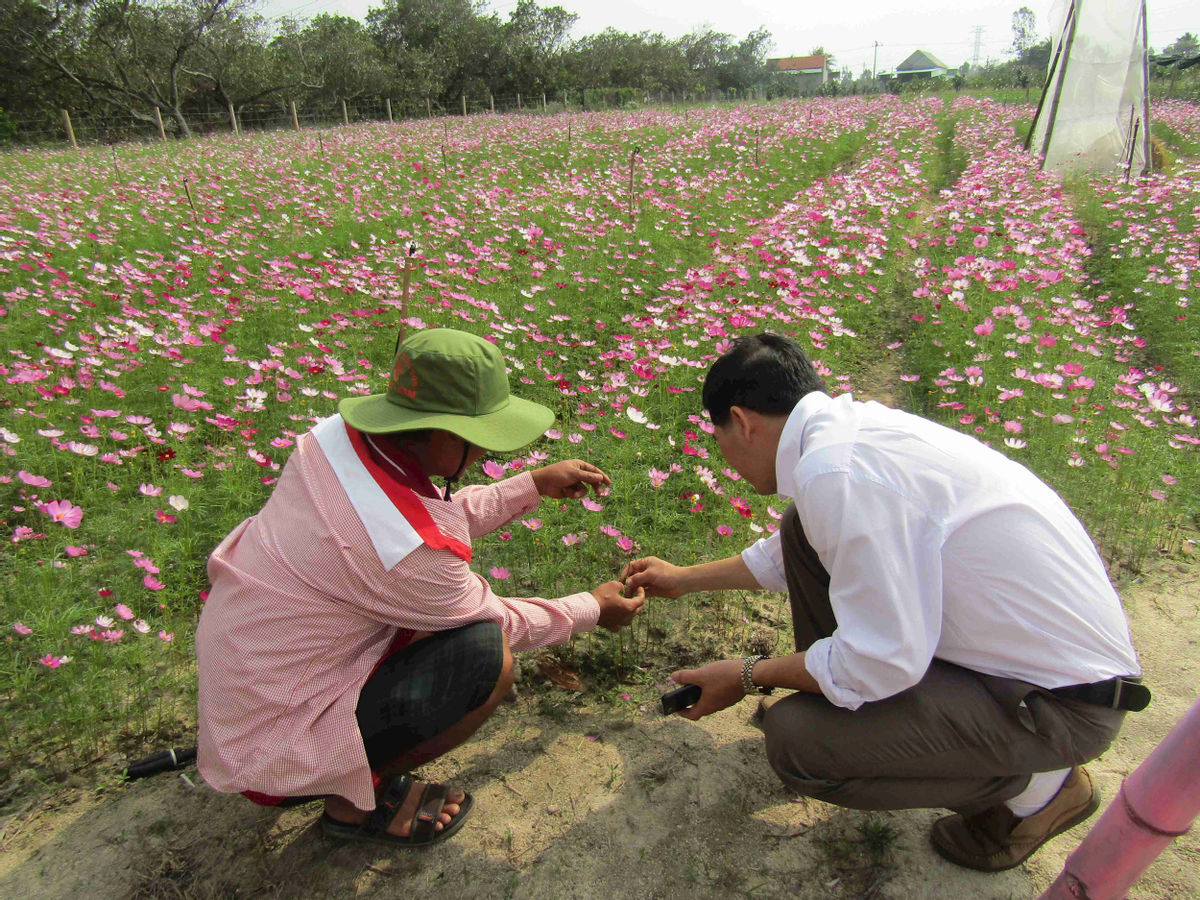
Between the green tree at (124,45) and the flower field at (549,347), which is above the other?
the green tree at (124,45)

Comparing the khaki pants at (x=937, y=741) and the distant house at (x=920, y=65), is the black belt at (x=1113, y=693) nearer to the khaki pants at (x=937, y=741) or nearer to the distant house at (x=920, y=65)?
the khaki pants at (x=937, y=741)

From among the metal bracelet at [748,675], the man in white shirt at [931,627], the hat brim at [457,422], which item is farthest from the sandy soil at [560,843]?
the hat brim at [457,422]

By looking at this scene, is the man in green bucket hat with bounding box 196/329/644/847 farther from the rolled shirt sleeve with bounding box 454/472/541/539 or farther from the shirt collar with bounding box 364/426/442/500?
the rolled shirt sleeve with bounding box 454/472/541/539

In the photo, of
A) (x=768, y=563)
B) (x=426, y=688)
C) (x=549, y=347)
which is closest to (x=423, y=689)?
(x=426, y=688)

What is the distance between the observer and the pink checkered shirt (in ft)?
4.87

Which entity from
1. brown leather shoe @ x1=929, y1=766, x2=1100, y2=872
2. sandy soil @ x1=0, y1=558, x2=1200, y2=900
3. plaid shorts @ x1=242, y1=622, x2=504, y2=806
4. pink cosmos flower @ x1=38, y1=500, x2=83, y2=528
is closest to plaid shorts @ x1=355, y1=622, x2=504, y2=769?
plaid shorts @ x1=242, y1=622, x2=504, y2=806

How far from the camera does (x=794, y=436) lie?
1.55 meters

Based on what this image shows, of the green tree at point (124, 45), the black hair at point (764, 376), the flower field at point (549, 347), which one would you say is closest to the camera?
the black hair at point (764, 376)

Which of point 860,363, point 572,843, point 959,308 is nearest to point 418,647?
point 572,843

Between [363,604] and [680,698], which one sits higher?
[363,604]

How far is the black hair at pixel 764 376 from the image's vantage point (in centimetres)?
159

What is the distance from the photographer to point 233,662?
4.93ft

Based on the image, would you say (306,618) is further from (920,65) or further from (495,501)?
(920,65)

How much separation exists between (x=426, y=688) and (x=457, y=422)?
602mm
